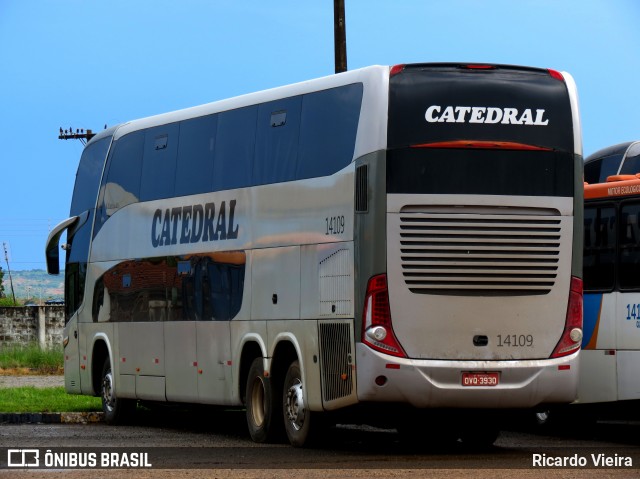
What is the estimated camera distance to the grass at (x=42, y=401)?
2471 cm

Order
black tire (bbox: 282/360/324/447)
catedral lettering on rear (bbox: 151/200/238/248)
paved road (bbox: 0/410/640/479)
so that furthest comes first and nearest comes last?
catedral lettering on rear (bbox: 151/200/238/248) → black tire (bbox: 282/360/324/447) → paved road (bbox: 0/410/640/479)

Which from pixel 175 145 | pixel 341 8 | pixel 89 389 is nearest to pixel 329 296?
pixel 175 145

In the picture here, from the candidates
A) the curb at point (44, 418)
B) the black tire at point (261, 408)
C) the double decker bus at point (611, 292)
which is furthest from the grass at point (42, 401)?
the double decker bus at point (611, 292)

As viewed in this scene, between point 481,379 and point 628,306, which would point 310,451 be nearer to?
point 481,379

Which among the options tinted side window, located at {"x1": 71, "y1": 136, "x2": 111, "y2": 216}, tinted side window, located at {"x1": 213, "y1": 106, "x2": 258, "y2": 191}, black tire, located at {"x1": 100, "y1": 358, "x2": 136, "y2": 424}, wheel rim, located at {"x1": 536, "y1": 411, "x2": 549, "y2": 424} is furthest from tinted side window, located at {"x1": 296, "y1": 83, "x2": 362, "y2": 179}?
black tire, located at {"x1": 100, "y1": 358, "x2": 136, "y2": 424}

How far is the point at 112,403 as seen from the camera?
2377 centimetres

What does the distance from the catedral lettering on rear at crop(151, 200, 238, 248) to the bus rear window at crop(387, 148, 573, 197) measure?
379cm

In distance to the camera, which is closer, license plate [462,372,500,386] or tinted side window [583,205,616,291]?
license plate [462,372,500,386]

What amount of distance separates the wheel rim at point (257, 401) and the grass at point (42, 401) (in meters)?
6.13

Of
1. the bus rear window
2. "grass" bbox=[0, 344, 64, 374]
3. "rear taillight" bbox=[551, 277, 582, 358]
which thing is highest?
the bus rear window

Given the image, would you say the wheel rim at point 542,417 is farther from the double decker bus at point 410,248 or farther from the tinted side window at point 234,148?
the tinted side window at point 234,148

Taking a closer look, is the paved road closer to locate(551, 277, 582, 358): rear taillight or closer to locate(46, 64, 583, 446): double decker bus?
locate(46, 64, 583, 446): double decker bus

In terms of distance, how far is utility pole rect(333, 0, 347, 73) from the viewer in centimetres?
2888

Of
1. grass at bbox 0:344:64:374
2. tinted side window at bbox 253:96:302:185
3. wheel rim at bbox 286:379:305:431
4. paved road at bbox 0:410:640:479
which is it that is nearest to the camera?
paved road at bbox 0:410:640:479
